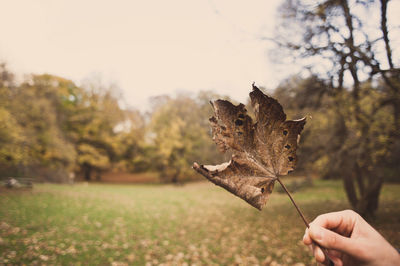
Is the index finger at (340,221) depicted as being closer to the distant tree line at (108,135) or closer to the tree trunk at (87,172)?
the distant tree line at (108,135)

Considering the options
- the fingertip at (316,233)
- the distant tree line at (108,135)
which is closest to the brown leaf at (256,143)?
the fingertip at (316,233)

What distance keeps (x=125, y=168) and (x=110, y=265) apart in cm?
2721

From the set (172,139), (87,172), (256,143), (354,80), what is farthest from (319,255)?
(87,172)

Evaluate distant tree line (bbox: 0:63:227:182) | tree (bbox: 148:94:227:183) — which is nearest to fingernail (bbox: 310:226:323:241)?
distant tree line (bbox: 0:63:227:182)

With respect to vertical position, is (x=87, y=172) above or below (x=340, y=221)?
below

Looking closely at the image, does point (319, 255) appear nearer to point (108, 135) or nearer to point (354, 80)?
point (354, 80)

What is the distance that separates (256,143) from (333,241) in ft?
1.81

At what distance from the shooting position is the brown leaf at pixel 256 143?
3.06 ft

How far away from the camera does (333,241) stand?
0.95 m

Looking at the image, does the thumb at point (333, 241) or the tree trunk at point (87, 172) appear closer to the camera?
the thumb at point (333, 241)

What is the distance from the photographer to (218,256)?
4.69 metres

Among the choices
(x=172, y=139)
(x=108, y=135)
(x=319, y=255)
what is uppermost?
(x=108, y=135)

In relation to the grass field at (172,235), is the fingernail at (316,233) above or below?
above

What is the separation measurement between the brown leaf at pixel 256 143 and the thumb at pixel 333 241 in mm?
286
